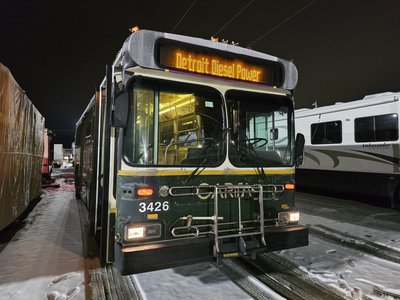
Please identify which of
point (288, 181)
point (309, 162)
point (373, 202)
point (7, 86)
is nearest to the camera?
point (288, 181)

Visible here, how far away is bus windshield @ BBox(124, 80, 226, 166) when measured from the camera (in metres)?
3.66

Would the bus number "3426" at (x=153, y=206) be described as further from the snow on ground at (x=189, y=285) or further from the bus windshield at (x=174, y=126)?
the snow on ground at (x=189, y=285)

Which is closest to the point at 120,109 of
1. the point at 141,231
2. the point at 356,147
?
the point at 141,231

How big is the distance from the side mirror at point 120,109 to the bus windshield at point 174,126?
6.8 inches

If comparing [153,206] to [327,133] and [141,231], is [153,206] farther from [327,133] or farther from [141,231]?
[327,133]

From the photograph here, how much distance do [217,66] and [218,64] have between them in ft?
0.11

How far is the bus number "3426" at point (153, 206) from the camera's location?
357 centimetres

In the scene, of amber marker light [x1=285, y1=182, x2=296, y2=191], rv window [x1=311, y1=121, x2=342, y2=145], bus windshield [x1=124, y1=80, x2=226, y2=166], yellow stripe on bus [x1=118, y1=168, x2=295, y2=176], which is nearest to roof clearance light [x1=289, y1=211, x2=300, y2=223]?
amber marker light [x1=285, y1=182, x2=296, y2=191]

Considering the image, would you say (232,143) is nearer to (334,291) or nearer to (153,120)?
(153,120)

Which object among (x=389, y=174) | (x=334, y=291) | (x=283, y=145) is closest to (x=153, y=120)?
(x=283, y=145)

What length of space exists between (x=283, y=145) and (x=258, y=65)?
1190 mm

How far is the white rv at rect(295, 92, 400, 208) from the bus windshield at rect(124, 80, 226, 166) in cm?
779

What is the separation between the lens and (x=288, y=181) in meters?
4.52

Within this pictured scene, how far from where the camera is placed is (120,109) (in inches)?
136
